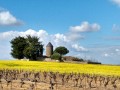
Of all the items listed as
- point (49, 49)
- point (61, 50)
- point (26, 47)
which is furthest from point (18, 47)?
point (61, 50)

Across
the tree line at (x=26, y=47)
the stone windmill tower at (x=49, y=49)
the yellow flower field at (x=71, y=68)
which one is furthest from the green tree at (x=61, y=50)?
the yellow flower field at (x=71, y=68)

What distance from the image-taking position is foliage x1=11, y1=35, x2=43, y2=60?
124250 mm

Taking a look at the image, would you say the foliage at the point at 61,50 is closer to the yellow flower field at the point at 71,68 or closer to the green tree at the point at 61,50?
the green tree at the point at 61,50

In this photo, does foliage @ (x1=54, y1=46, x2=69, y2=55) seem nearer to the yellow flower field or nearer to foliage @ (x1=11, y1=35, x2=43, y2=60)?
foliage @ (x1=11, y1=35, x2=43, y2=60)

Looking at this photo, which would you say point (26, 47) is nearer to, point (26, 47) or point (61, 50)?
point (26, 47)

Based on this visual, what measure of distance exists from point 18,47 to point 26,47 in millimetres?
2460

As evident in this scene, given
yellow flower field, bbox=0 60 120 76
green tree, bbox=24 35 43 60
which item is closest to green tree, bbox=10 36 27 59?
green tree, bbox=24 35 43 60

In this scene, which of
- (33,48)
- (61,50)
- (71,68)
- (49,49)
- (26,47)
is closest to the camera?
(71,68)

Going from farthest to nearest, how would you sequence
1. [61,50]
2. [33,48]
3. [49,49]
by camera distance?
[61,50], [49,49], [33,48]

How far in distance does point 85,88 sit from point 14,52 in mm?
103002

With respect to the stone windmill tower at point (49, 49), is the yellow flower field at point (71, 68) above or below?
below

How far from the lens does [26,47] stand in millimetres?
127938

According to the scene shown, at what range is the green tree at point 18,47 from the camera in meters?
128

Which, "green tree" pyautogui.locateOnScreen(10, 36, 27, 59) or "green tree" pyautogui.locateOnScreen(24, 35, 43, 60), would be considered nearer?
"green tree" pyautogui.locateOnScreen(24, 35, 43, 60)
